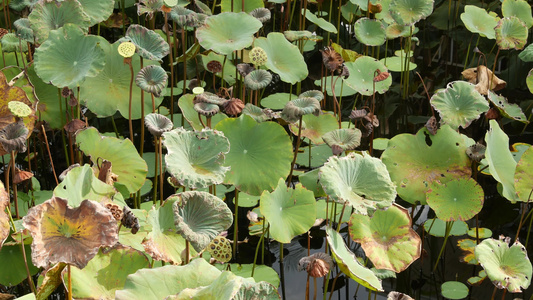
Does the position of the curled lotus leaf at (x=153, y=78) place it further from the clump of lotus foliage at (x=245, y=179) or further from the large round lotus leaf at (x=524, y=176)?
the large round lotus leaf at (x=524, y=176)

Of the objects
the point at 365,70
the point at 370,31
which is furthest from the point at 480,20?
the point at 365,70

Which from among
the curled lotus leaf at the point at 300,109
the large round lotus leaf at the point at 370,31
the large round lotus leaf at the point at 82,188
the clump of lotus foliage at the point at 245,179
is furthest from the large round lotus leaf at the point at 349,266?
the large round lotus leaf at the point at 370,31

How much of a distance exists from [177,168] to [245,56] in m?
1.78

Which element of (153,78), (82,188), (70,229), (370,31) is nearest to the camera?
(70,229)

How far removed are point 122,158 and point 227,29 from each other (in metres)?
0.86

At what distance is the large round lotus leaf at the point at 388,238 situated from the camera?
2.21m

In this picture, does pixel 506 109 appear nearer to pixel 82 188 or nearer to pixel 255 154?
pixel 255 154

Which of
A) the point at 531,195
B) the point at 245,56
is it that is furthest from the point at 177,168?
the point at 245,56

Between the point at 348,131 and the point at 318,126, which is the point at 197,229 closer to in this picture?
the point at 348,131

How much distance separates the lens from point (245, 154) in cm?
245

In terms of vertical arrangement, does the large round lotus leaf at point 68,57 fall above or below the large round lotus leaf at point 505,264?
above

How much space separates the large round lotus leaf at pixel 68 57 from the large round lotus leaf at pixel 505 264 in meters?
1.60

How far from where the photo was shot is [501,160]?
2.53m

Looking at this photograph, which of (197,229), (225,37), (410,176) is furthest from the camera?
(225,37)
